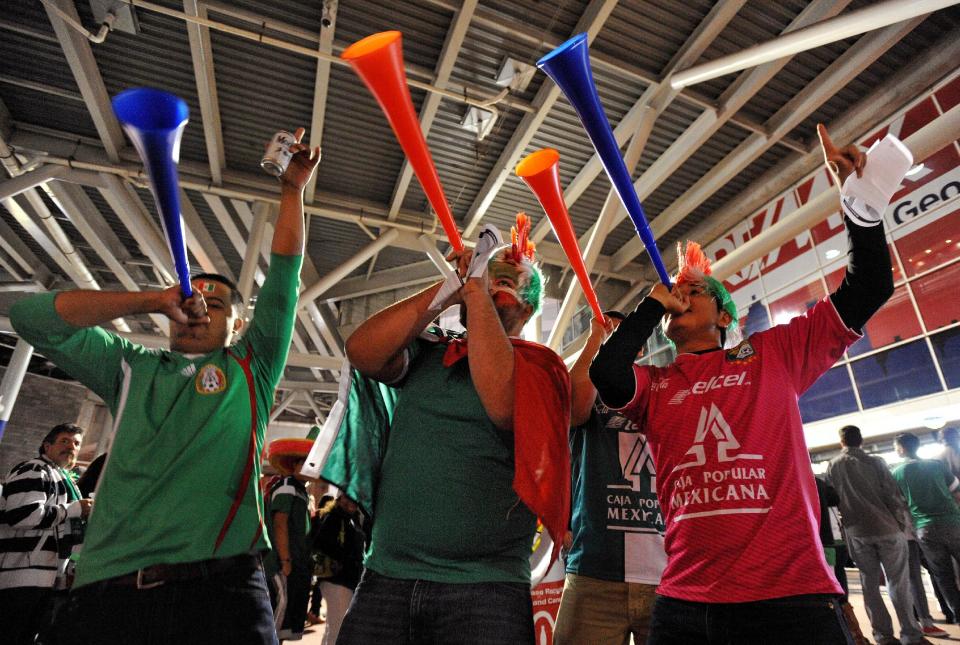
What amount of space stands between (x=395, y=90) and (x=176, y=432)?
113cm

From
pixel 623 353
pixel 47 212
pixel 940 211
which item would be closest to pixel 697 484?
pixel 623 353

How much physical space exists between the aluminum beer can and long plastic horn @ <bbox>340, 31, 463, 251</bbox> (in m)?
0.42

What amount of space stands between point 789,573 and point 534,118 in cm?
574

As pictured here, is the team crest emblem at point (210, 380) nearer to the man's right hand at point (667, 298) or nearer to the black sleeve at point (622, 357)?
the black sleeve at point (622, 357)

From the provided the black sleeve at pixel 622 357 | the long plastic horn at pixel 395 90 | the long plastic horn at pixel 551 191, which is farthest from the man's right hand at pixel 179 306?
the black sleeve at pixel 622 357

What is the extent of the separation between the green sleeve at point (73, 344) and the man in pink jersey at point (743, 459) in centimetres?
150

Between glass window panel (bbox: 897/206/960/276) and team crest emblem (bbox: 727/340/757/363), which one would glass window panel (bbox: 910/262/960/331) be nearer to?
glass window panel (bbox: 897/206/960/276)

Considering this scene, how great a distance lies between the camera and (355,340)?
1.51 meters

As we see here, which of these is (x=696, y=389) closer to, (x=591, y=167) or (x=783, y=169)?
(x=591, y=167)

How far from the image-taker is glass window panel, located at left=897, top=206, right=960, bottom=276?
651cm

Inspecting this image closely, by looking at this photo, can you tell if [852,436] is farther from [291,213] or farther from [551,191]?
[291,213]

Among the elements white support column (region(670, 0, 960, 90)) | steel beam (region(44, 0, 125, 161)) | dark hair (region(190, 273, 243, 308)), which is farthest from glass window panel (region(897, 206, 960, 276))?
steel beam (region(44, 0, 125, 161))

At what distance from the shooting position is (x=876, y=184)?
1565 millimetres

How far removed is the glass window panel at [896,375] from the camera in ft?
22.2
